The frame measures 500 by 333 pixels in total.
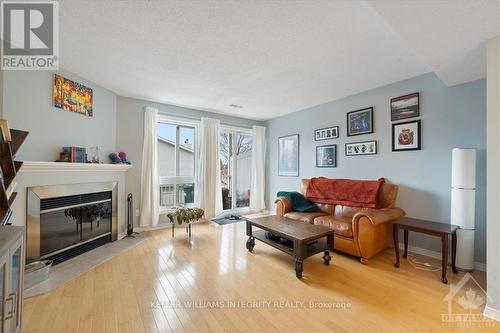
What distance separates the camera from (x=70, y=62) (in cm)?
258

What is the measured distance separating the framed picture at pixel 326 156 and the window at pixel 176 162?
8.84ft

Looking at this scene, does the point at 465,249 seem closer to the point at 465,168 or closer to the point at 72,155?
the point at 465,168

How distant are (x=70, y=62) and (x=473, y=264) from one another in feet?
17.6

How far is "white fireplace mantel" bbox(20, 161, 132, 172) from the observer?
2.26 meters

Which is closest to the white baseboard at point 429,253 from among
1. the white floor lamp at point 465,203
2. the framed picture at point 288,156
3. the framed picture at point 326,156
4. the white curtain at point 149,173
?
the white floor lamp at point 465,203

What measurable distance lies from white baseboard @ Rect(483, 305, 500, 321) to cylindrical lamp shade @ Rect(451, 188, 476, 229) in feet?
3.00

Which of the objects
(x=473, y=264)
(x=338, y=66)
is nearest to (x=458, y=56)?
(x=338, y=66)

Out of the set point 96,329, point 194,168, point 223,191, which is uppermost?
point 194,168

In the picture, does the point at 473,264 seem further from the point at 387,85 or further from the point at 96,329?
the point at 96,329

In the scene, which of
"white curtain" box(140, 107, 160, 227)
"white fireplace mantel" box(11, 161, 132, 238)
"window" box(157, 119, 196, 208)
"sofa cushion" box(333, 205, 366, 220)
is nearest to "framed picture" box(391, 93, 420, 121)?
"sofa cushion" box(333, 205, 366, 220)

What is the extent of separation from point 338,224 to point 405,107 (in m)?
1.98

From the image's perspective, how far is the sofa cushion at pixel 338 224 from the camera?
2.75 metres

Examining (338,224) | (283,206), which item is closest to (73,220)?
(283,206)

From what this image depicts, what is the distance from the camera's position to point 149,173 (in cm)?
393
